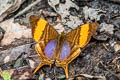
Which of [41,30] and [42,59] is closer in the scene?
[42,59]

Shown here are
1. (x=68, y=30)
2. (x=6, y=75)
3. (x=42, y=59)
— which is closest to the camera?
(x=6, y=75)

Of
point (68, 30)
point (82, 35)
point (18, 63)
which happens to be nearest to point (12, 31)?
point (18, 63)

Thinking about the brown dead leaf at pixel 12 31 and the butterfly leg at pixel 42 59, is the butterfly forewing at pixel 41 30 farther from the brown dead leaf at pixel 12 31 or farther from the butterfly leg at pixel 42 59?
the brown dead leaf at pixel 12 31

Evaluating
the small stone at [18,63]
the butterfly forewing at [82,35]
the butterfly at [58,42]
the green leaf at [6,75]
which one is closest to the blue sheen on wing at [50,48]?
the butterfly at [58,42]

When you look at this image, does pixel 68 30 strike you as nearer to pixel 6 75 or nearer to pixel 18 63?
pixel 18 63

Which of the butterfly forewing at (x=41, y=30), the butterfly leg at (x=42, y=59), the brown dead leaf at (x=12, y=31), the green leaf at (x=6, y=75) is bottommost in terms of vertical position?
the green leaf at (x=6, y=75)

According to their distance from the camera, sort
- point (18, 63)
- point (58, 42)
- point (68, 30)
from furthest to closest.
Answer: point (68, 30) < point (18, 63) < point (58, 42)

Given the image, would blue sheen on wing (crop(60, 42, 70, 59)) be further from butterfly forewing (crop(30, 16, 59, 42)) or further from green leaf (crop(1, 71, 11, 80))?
green leaf (crop(1, 71, 11, 80))

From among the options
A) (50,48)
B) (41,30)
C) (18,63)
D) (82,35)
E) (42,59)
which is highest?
(41,30)
